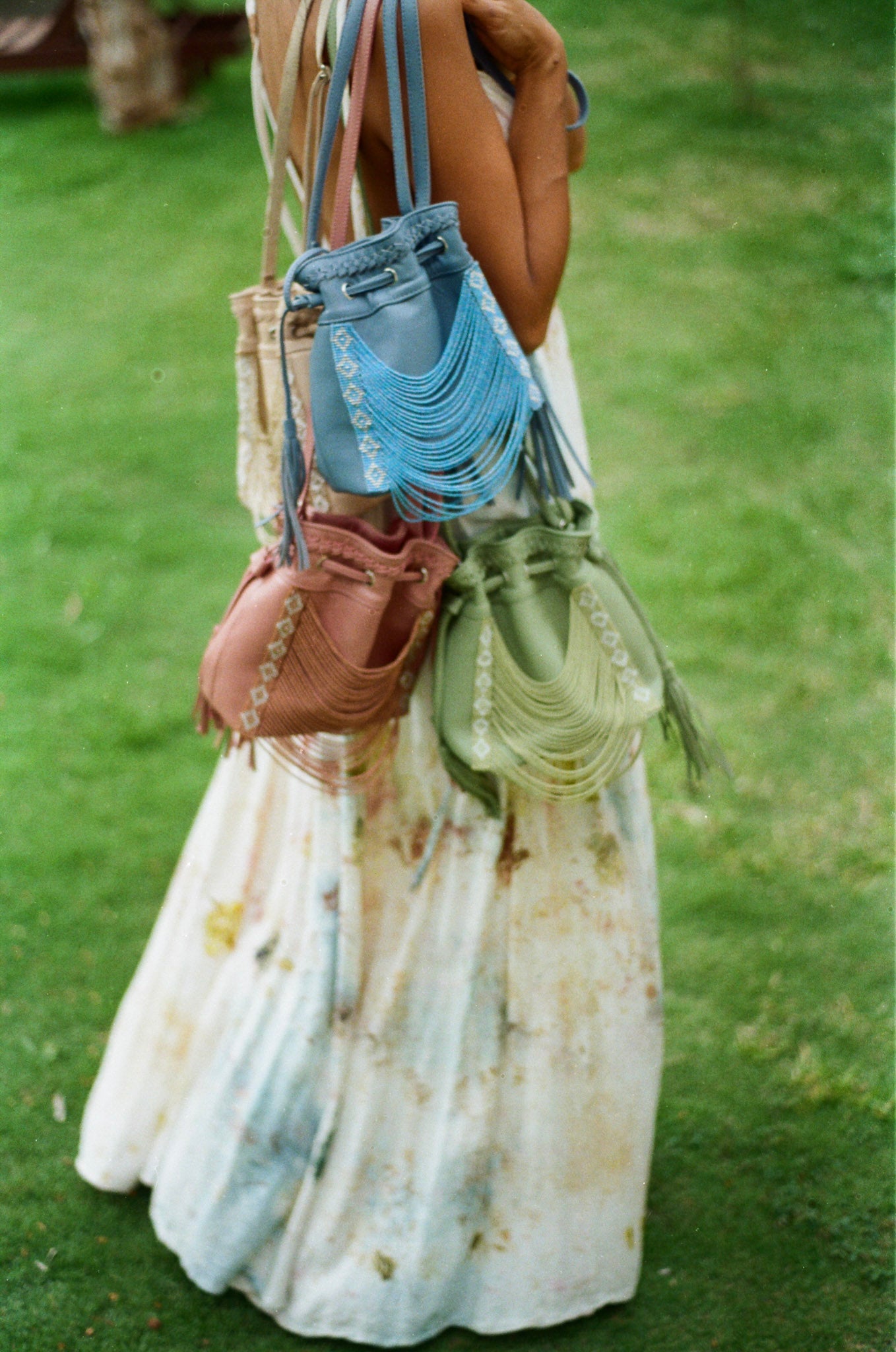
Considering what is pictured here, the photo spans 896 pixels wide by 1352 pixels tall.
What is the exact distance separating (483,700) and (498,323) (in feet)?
1.74

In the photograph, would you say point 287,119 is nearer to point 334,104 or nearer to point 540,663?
point 334,104

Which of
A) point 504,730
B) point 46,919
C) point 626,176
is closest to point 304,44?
point 504,730

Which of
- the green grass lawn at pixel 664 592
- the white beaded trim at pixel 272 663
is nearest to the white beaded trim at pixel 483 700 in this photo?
the white beaded trim at pixel 272 663

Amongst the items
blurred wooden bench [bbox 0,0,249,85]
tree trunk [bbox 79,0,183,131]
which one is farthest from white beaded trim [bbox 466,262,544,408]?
tree trunk [bbox 79,0,183,131]

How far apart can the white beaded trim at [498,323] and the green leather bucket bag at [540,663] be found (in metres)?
0.26

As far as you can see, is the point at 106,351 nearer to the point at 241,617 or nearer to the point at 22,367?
the point at 22,367

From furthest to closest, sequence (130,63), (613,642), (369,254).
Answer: (130,63) < (613,642) < (369,254)

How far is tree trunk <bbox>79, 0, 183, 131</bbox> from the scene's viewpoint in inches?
324

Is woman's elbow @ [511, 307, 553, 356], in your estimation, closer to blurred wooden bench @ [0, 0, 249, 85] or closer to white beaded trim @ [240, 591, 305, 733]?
white beaded trim @ [240, 591, 305, 733]

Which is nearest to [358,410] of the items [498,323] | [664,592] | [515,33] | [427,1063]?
[498,323]

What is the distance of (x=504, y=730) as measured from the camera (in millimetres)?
2014

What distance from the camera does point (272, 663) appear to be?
1958mm

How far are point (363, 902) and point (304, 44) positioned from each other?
128 cm

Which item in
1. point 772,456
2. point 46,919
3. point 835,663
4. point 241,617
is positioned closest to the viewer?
point 241,617
